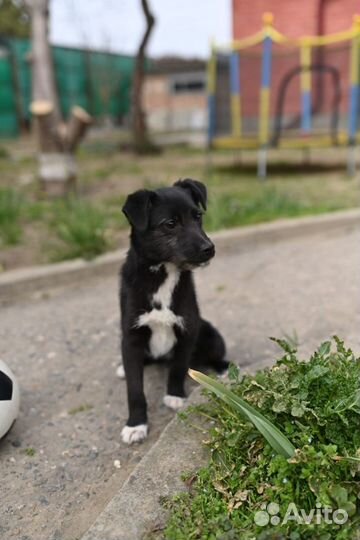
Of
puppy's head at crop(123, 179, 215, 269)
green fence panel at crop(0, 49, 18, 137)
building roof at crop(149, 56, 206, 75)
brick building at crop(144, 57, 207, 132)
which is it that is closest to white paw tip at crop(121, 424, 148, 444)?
puppy's head at crop(123, 179, 215, 269)

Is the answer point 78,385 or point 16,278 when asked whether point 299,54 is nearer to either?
point 16,278

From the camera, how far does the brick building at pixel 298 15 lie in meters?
12.4

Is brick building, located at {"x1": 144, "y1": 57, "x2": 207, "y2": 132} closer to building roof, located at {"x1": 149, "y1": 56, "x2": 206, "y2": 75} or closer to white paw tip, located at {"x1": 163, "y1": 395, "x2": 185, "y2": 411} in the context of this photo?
building roof, located at {"x1": 149, "y1": 56, "x2": 206, "y2": 75}

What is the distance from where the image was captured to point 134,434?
8.78 ft

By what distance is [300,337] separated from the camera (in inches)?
147

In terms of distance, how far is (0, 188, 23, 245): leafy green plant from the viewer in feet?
18.6

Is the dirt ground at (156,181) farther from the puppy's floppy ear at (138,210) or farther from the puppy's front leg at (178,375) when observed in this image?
the puppy's floppy ear at (138,210)

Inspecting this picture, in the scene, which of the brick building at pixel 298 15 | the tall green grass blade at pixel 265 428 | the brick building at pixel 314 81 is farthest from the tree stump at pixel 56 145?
the brick building at pixel 298 15

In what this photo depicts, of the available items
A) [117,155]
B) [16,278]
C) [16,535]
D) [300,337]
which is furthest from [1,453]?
[117,155]

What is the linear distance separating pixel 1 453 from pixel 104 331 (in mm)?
1542

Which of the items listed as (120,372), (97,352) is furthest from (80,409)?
(97,352)

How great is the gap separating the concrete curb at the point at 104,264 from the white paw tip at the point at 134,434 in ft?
7.73

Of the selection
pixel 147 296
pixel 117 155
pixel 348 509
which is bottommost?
pixel 117 155

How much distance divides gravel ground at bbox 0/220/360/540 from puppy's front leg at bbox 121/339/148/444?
0.19 ft
